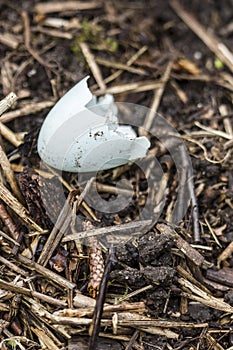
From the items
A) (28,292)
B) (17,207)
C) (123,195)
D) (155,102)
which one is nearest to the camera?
(28,292)

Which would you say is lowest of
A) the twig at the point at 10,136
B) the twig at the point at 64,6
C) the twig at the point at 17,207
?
the twig at the point at 17,207

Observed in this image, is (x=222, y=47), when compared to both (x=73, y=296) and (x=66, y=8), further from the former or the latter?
(x=73, y=296)

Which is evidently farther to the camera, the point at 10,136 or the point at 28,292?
the point at 10,136

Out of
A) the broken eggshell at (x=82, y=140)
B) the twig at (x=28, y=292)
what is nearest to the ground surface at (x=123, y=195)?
the twig at (x=28, y=292)

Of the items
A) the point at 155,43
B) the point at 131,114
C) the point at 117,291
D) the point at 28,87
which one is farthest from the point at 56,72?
the point at 117,291

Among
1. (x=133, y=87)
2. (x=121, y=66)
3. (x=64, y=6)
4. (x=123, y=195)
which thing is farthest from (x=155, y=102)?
(x=64, y=6)

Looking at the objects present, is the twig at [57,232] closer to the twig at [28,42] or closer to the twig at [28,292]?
the twig at [28,292]

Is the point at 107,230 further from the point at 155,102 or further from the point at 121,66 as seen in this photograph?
the point at 121,66
